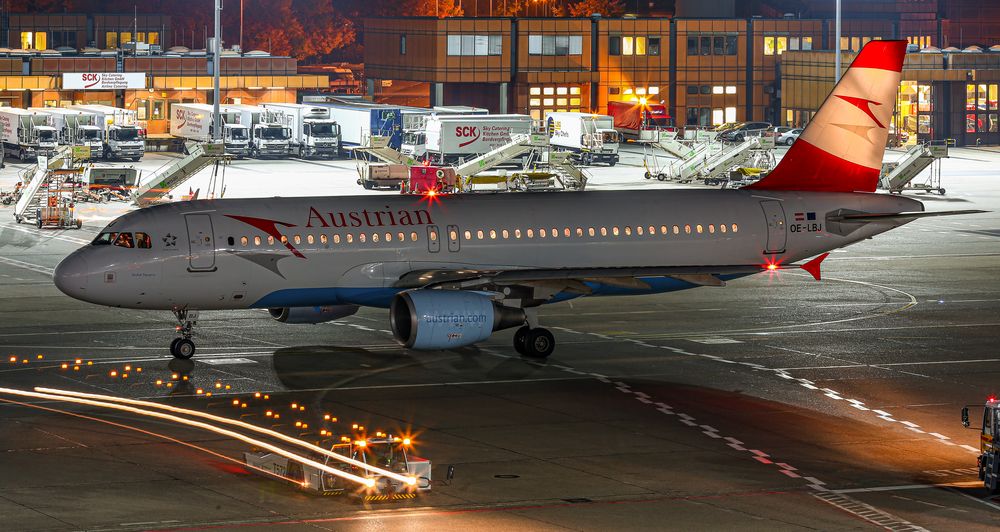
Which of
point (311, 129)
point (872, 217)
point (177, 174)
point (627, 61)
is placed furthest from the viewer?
point (627, 61)

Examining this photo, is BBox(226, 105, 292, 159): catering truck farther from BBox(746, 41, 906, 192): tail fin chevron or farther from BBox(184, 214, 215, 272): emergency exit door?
BBox(184, 214, 215, 272): emergency exit door

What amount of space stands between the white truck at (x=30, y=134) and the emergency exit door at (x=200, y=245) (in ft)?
264

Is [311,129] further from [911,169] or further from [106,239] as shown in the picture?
[106,239]

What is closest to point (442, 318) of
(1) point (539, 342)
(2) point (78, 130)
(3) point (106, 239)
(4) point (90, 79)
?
(1) point (539, 342)

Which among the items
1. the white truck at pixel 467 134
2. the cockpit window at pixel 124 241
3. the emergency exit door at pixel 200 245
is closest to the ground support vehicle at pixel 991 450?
the emergency exit door at pixel 200 245

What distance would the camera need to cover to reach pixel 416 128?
123 m

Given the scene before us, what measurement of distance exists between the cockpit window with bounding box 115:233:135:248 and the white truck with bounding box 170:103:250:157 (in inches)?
3071

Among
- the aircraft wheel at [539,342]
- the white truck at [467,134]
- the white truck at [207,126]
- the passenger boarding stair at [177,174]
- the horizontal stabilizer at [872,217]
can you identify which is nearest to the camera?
the aircraft wheel at [539,342]

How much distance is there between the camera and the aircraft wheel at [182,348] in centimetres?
4244

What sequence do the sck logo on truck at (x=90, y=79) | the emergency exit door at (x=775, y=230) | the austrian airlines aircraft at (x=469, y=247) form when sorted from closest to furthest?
1. the austrian airlines aircraft at (x=469, y=247)
2. the emergency exit door at (x=775, y=230)
3. the sck logo on truck at (x=90, y=79)

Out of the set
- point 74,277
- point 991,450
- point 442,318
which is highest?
point 74,277

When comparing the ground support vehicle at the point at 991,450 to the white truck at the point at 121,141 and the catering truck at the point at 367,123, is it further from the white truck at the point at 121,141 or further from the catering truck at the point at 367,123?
the white truck at the point at 121,141

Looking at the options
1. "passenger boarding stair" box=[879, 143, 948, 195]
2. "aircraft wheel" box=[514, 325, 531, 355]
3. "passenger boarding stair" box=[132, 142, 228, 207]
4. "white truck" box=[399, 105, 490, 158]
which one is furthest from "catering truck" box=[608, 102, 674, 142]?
"aircraft wheel" box=[514, 325, 531, 355]

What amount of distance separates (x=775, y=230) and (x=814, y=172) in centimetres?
327
